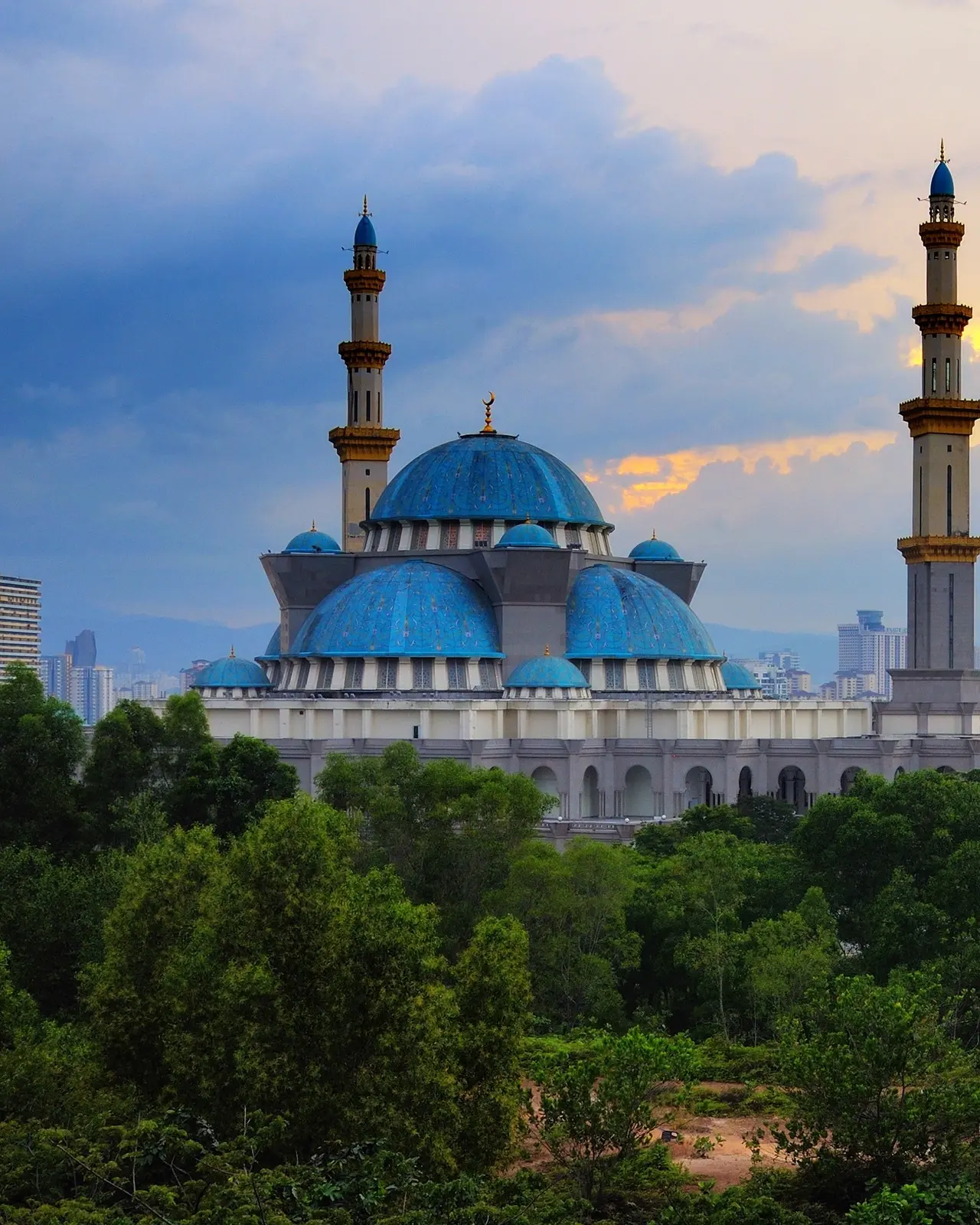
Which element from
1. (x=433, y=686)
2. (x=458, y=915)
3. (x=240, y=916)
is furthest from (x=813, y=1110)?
(x=433, y=686)

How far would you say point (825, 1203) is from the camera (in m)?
24.1

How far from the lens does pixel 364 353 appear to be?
7919 centimetres

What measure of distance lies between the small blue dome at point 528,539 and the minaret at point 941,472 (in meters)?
12.1

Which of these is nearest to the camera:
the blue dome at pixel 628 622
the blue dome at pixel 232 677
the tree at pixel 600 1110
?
the tree at pixel 600 1110

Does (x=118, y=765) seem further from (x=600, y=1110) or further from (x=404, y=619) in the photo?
(x=404, y=619)

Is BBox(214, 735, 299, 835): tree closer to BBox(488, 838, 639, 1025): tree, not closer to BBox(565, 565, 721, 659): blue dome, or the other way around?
BBox(488, 838, 639, 1025): tree

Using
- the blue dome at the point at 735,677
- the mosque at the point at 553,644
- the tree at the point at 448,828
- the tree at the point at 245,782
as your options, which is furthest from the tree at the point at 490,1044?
the blue dome at the point at 735,677

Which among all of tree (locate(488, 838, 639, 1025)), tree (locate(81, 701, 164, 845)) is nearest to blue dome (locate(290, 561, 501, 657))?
tree (locate(81, 701, 164, 845))

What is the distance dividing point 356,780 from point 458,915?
7.02 m

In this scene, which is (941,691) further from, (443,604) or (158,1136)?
(158,1136)

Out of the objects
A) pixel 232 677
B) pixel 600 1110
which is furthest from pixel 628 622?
pixel 600 1110

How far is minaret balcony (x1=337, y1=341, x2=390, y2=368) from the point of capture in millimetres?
79188

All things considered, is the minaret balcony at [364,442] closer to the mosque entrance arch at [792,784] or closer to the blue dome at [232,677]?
the blue dome at [232,677]

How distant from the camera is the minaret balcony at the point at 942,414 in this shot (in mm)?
71125
